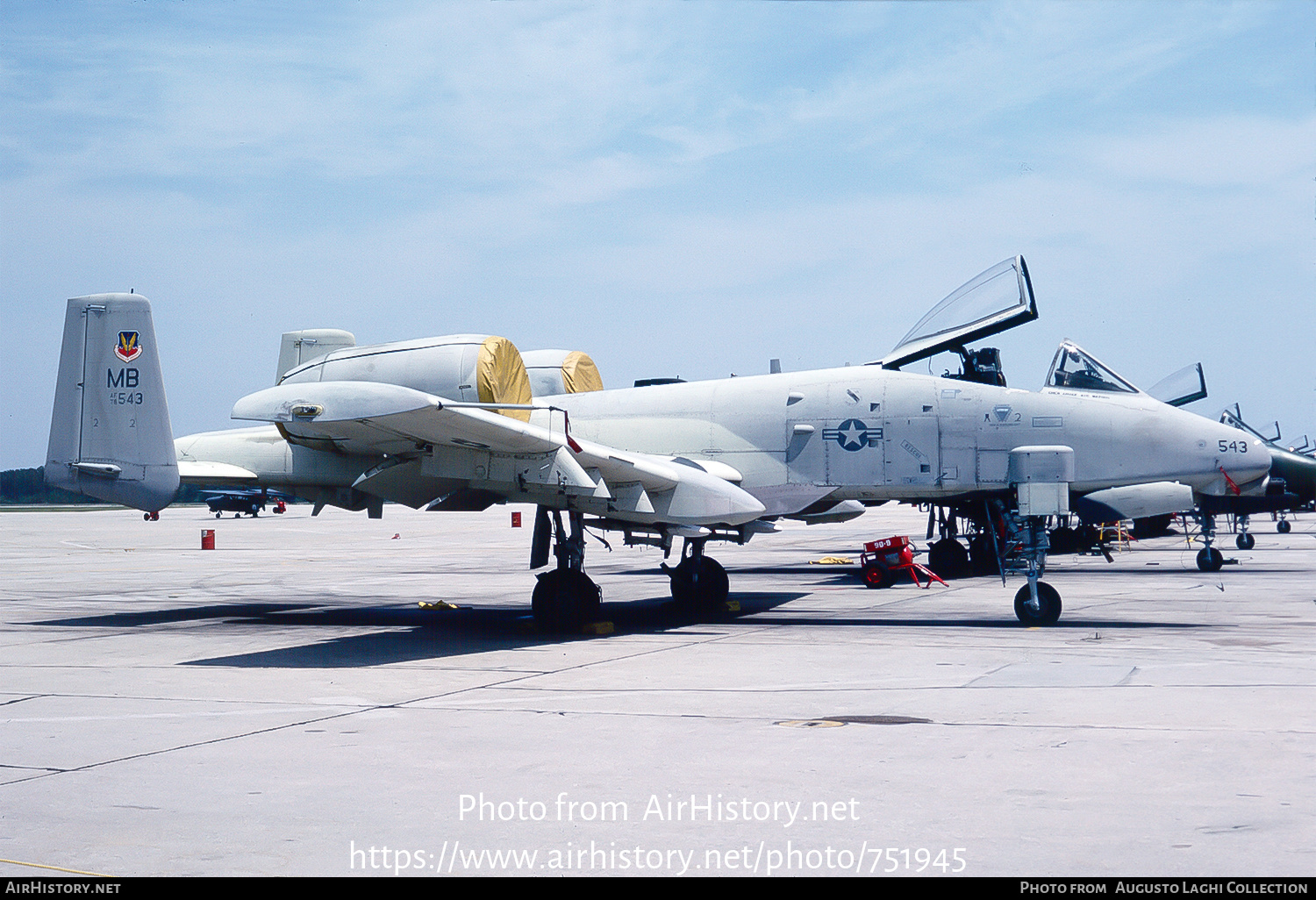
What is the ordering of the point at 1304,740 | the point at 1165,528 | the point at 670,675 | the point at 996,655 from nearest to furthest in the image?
the point at 1304,740, the point at 670,675, the point at 996,655, the point at 1165,528

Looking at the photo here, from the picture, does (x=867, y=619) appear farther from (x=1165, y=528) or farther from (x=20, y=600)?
(x=1165, y=528)

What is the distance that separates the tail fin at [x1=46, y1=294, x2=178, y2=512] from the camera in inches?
552

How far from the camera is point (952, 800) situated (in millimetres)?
5535

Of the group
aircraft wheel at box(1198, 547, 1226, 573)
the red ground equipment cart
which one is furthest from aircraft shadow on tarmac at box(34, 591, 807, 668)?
aircraft wheel at box(1198, 547, 1226, 573)

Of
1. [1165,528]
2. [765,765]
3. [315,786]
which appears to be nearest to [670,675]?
[765,765]

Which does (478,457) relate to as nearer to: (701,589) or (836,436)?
(701,589)

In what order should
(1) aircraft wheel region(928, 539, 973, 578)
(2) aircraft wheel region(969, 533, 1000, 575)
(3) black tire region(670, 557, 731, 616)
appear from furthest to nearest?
(2) aircraft wheel region(969, 533, 1000, 575)
(1) aircraft wheel region(928, 539, 973, 578)
(3) black tire region(670, 557, 731, 616)

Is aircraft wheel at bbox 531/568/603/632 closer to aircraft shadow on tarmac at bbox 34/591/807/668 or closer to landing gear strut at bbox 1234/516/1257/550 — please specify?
aircraft shadow on tarmac at bbox 34/591/807/668

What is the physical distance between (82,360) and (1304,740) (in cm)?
1359

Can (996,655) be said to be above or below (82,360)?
below

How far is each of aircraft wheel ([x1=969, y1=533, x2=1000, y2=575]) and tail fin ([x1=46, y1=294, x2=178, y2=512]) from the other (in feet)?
50.0

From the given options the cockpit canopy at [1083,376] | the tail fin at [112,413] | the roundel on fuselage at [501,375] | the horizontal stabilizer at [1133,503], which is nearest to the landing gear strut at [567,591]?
the roundel on fuselage at [501,375]

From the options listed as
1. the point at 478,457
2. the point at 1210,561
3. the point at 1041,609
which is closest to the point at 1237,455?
the point at 1041,609

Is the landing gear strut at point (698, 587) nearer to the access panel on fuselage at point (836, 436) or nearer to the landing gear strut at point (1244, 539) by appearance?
the access panel on fuselage at point (836, 436)
